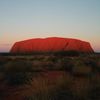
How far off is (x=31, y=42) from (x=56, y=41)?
52.1 ft

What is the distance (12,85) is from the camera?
15.1 metres

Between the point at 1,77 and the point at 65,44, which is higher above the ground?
the point at 1,77

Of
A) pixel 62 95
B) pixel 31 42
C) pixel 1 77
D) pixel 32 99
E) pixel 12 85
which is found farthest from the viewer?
pixel 31 42

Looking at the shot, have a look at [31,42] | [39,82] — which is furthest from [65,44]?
[39,82]

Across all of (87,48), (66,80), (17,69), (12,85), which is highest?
(66,80)

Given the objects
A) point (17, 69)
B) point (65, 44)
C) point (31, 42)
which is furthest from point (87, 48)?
point (17, 69)

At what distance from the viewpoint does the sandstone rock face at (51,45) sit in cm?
14350

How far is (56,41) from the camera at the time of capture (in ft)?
490

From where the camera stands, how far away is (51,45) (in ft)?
481

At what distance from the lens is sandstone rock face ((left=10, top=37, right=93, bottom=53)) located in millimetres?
143500

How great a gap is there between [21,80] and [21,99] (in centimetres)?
487

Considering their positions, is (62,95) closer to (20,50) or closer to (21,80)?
(21,80)

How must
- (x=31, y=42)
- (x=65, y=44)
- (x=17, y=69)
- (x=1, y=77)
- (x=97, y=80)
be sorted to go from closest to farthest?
(x=97, y=80) < (x=1, y=77) < (x=17, y=69) < (x=65, y=44) < (x=31, y=42)

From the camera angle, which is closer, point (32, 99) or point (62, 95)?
point (32, 99)
